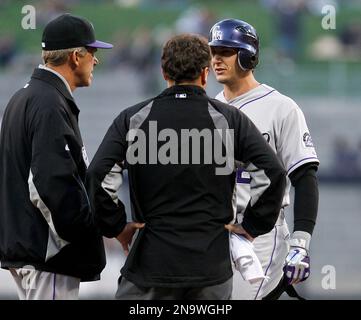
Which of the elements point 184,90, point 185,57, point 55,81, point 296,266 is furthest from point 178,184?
point 55,81

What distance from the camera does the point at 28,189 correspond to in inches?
171

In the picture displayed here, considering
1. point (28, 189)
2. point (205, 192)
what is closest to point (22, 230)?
point (28, 189)

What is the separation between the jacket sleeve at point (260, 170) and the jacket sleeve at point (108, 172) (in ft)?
1.56

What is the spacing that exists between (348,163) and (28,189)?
434 inches

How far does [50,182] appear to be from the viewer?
4211 millimetres

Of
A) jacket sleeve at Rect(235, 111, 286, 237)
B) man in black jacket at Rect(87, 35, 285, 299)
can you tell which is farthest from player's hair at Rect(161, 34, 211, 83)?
jacket sleeve at Rect(235, 111, 286, 237)

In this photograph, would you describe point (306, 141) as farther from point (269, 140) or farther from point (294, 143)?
point (269, 140)

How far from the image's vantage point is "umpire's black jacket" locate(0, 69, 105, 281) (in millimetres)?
4238

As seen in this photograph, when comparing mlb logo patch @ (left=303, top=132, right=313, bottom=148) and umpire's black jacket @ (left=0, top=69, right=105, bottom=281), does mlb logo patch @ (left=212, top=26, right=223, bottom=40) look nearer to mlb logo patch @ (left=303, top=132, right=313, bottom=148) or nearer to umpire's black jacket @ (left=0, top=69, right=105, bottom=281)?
mlb logo patch @ (left=303, top=132, right=313, bottom=148)

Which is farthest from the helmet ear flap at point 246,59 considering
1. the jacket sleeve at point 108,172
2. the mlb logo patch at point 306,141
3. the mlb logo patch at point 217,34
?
the jacket sleeve at point 108,172

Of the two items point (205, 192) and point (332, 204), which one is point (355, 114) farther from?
point (205, 192)

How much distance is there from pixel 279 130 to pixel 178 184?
991 millimetres

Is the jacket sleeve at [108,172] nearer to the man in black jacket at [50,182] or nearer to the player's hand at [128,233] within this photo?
the player's hand at [128,233]

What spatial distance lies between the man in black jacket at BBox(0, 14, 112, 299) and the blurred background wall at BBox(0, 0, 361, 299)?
7119 mm
